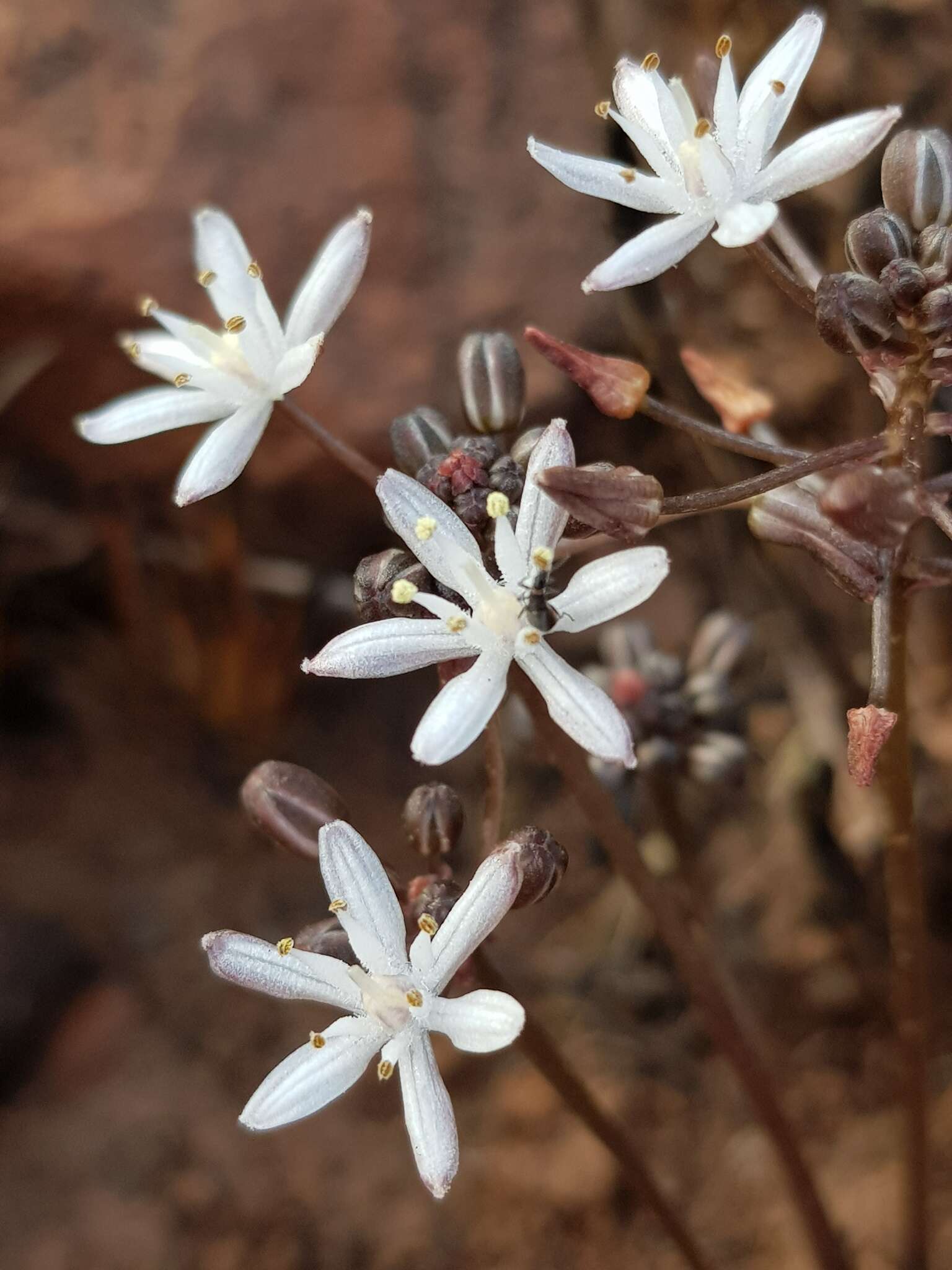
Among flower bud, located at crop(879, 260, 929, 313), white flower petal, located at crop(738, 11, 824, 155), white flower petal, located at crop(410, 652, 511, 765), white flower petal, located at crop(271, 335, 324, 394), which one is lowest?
white flower petal, located at crop(410, 652, 511, 765)

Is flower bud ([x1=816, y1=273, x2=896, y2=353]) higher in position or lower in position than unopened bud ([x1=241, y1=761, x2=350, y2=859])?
higher

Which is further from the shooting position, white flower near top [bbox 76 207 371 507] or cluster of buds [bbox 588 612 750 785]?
cluster of buds [bbox 588 612 750 785]

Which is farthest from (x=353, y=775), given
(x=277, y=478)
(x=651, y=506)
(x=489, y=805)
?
(x=651, y=506)

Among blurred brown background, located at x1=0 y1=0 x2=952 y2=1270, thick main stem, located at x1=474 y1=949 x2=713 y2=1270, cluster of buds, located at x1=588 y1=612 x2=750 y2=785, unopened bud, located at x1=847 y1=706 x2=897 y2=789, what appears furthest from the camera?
blurred brown background, located at x1=0 y1=0 x2=952 y2=1270

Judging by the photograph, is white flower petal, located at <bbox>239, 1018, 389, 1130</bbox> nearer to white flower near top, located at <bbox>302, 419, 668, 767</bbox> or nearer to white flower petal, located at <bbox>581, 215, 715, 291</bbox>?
white flower near top, located at <bbox>302, 419, 668, 767</bbox>

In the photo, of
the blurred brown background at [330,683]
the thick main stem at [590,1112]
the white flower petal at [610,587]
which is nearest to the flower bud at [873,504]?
the white flower petal at [610,587]

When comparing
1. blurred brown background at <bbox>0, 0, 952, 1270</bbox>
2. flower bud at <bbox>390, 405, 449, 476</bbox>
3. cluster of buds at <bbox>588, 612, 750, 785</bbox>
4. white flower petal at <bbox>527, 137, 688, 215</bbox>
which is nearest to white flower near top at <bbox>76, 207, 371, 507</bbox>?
flower bud at <bbox>390, 405, 449, 476</bbox>

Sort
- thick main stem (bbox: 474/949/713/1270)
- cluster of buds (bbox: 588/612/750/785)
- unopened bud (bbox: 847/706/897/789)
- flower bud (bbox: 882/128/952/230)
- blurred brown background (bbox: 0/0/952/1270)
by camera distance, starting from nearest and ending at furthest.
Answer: unopened bud (bbox: 847/706/897/789) < flower bud (bbox: 882/128/952/230) < thick main stem (bbox: 474/949/713/1270) < cluster of buds (bbox: 588/612/750/785) < blurred brown background (bbox: 0/0/952/1270)
